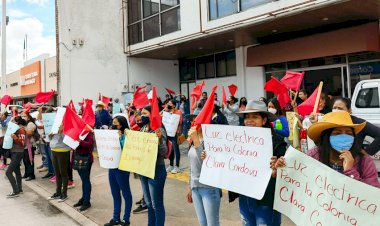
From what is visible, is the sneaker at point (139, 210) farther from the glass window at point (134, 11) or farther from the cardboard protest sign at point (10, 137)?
the glass window at point (134, 11)

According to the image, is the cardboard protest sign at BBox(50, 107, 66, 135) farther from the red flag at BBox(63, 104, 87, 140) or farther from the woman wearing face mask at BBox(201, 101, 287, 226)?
the woman wearing face mask at BBox(201, 101, 287, 226)

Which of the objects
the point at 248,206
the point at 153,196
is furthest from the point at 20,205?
the point at 248,206

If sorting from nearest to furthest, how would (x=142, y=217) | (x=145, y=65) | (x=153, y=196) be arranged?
(x=153, y=196), (x=142, y=217), (x=145, y=65)

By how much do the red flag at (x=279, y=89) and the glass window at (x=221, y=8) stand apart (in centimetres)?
575

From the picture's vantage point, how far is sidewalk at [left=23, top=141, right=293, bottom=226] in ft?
17.7

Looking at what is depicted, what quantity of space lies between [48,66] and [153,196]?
65.5ft

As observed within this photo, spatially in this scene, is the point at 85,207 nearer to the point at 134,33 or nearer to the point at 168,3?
the point at 168,3

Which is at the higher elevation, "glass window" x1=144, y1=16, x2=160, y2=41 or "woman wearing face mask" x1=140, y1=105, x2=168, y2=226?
"glass window" x1=144, y1=16, x2=160, y2=41

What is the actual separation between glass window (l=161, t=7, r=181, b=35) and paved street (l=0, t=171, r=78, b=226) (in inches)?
367

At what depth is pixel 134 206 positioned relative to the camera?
6.26 meters

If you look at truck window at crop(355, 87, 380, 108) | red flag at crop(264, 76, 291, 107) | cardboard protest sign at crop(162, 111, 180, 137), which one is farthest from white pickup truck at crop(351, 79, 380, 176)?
cardboard protest sign at crop(162, 111, 180, 137)

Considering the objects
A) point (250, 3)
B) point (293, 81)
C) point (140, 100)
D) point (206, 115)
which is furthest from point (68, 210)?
point (250, 3)

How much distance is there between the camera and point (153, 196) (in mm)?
4438

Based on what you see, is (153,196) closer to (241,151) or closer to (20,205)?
(241,151)
